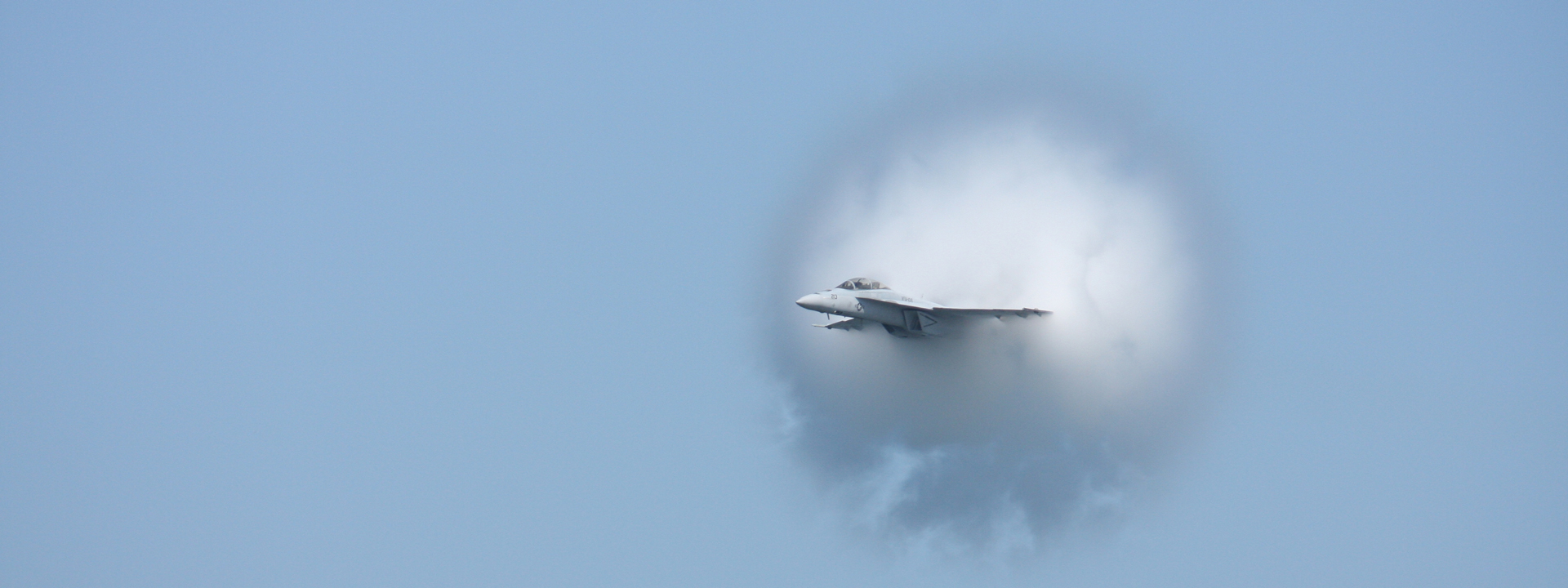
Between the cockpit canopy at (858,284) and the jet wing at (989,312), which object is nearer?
the jet wing at (989,312)

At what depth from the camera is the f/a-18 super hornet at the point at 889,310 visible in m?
55.6

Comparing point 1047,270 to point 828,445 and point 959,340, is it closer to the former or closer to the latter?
point 959,340

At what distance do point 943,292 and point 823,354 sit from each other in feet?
23.2

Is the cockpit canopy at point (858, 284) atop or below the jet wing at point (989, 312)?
atop

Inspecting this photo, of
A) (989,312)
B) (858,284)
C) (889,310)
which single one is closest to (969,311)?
(989,312)

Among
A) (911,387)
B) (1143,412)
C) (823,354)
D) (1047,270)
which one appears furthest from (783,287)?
(1143,412)

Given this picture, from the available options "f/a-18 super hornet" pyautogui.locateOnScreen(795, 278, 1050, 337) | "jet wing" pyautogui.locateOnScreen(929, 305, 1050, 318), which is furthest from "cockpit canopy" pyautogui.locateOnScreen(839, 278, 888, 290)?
"jet wing" pyautogui.locateOnScreen(929, 305, 1050, 318)

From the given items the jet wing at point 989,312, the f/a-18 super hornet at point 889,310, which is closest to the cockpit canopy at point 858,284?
the f/a-18 super hornet at point 889,310

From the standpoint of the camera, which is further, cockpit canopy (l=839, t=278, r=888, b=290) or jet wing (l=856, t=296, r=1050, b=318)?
cockpit canopy (l=839, t=278, r=888, b=290)

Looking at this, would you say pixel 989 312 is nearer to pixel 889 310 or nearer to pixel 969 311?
pixel 969 311

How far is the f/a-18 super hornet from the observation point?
55.6m

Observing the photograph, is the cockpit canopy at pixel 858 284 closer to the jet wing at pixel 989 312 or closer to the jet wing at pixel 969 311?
the jet wing at pixel 969 311

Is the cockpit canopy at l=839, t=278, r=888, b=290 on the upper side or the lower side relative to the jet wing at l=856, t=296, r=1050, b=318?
upper

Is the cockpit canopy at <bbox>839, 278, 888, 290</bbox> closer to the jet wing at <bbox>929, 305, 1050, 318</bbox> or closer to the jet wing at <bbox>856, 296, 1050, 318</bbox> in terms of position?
the jet wing at <bbox>856, 296, 1050, 318</bbox>
